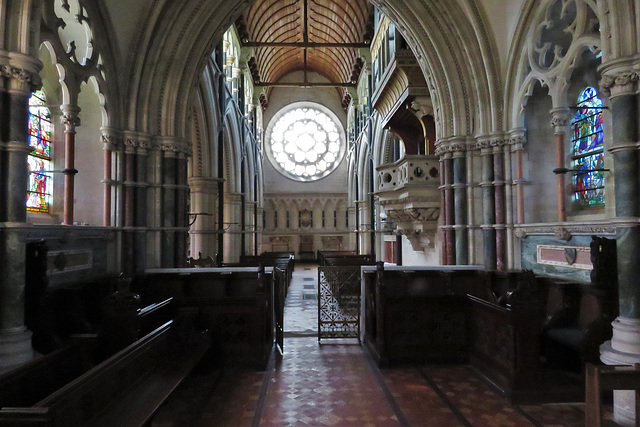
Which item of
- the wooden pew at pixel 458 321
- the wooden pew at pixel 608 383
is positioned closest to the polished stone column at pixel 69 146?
the wooden pew at pixel 458 321

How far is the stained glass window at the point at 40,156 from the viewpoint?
6324mm

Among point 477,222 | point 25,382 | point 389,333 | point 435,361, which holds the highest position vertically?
point 477,222

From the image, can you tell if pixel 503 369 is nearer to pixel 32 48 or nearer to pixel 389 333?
pixel 389 333

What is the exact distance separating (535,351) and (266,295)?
307 centimetres

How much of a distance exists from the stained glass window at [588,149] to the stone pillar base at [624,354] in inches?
84.5

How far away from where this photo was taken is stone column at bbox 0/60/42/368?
3.55 m

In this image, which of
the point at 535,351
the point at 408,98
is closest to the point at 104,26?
the point at 408,98

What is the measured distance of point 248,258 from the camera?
1380 centimetres

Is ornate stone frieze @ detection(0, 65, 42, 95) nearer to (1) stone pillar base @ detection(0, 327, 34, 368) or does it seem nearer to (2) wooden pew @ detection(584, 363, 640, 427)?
(1) stone pillar base @ detection(0, 327, 34, 368)

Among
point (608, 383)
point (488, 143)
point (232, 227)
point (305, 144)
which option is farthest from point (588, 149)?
point (305, 144)

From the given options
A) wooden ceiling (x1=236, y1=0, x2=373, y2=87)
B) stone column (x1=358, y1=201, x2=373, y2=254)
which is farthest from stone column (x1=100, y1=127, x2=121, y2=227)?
stone column (x1=358, y1=201, x2=373, y2=254)

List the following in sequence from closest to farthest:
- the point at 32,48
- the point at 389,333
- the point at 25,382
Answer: the point at 25,382 → the point at 32,48 → the point at 389,333

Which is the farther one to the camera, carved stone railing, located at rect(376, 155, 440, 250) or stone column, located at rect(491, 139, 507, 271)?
carved stone railing, located at rect(376, 155, 440, 250)

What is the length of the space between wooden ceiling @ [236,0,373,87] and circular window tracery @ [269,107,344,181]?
2562 mm
